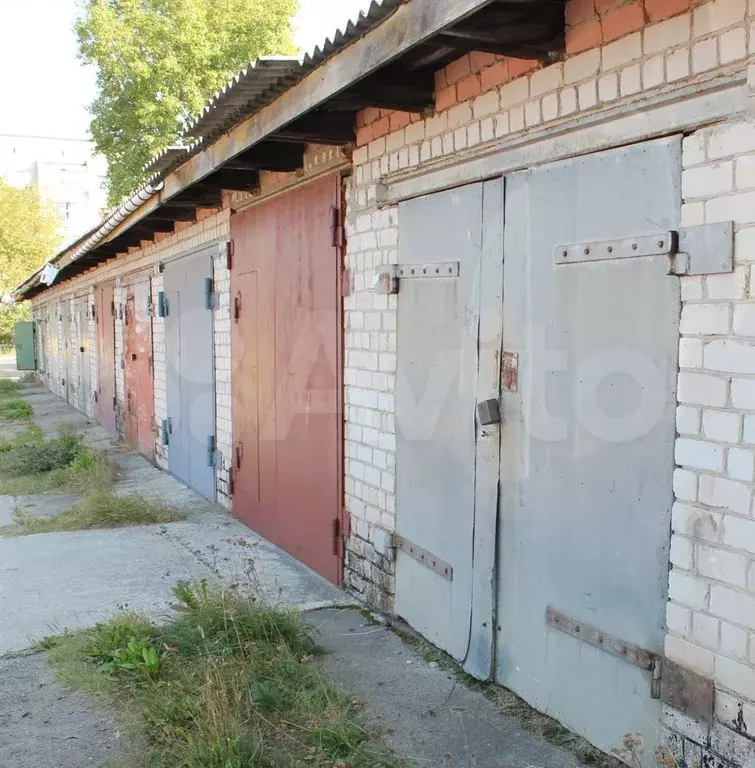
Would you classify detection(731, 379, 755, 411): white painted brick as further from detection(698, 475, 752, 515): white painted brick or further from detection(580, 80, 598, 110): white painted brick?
detection(580, 80, 598, 110): white painted brick

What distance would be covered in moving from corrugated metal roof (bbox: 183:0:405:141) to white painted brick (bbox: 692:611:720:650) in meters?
2.45

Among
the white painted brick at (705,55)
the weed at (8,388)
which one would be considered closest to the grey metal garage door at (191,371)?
the white painted brick at (705,55)

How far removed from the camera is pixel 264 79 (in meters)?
3.97

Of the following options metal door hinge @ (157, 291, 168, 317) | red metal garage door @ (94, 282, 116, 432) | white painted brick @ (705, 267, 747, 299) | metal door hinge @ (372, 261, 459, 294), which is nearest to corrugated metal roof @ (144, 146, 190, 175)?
metal door hinge @ (372, 261, 459, 294)

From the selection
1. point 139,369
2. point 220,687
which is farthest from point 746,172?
point 139,369

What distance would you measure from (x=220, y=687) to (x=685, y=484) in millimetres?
2063

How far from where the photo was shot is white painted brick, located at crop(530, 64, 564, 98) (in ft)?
10.2

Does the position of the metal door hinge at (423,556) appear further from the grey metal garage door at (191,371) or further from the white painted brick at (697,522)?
the grey metal garage door at (191,371)

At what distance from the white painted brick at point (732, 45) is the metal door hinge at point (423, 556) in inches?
99.6

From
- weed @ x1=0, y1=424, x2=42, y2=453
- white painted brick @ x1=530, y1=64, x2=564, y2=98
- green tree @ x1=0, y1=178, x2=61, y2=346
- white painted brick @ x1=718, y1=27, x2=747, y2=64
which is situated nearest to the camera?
white painted brick @ x1=718, y1=27, x2=747, y2=64

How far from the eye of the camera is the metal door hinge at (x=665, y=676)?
2.60 metres

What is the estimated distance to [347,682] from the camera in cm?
367

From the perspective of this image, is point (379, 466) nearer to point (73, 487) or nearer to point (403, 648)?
point (403, 648)

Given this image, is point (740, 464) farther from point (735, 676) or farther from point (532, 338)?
point (532, 338)
